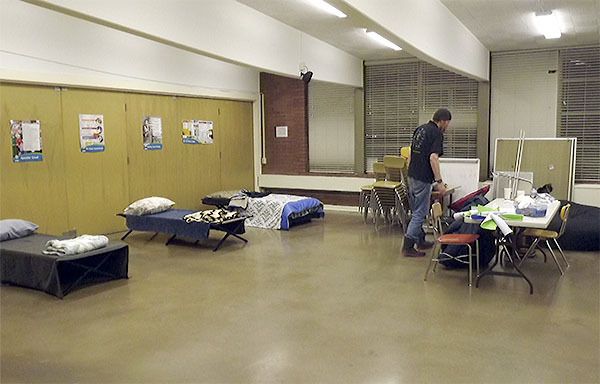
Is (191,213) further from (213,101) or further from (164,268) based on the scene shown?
(213,101)

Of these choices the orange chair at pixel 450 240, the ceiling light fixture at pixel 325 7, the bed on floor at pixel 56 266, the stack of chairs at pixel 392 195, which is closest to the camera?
the bed on floor at pixel 56 266

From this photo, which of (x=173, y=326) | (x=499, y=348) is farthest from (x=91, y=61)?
A: (x=499, y=348)

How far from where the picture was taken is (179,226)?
23.0ft

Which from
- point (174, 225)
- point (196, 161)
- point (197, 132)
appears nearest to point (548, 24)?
point (174, 225)

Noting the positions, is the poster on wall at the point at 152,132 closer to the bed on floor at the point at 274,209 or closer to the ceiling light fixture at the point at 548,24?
the bed on floor at the point at 274,209

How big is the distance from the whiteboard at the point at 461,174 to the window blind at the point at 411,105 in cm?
106

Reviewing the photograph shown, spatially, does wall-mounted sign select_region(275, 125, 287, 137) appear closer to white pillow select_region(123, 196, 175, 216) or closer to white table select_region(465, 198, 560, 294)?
white pillow select_region(123, 196, 175, 216)

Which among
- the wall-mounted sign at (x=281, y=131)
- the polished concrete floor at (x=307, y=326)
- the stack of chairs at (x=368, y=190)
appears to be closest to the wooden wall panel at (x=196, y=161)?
the wall-mounted sign at (x=281, y=131)

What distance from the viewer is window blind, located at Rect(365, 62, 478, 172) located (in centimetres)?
953

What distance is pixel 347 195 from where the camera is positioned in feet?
33.5

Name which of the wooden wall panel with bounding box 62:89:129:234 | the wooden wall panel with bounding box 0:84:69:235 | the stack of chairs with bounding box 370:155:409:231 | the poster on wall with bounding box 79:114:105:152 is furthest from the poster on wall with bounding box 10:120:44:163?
the stack of chairs with bounding box 370:155:409:231

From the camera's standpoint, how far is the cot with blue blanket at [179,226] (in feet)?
22.4

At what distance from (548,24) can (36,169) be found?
22.5ft

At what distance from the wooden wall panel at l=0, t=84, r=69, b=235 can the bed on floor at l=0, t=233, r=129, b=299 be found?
3.98ft
